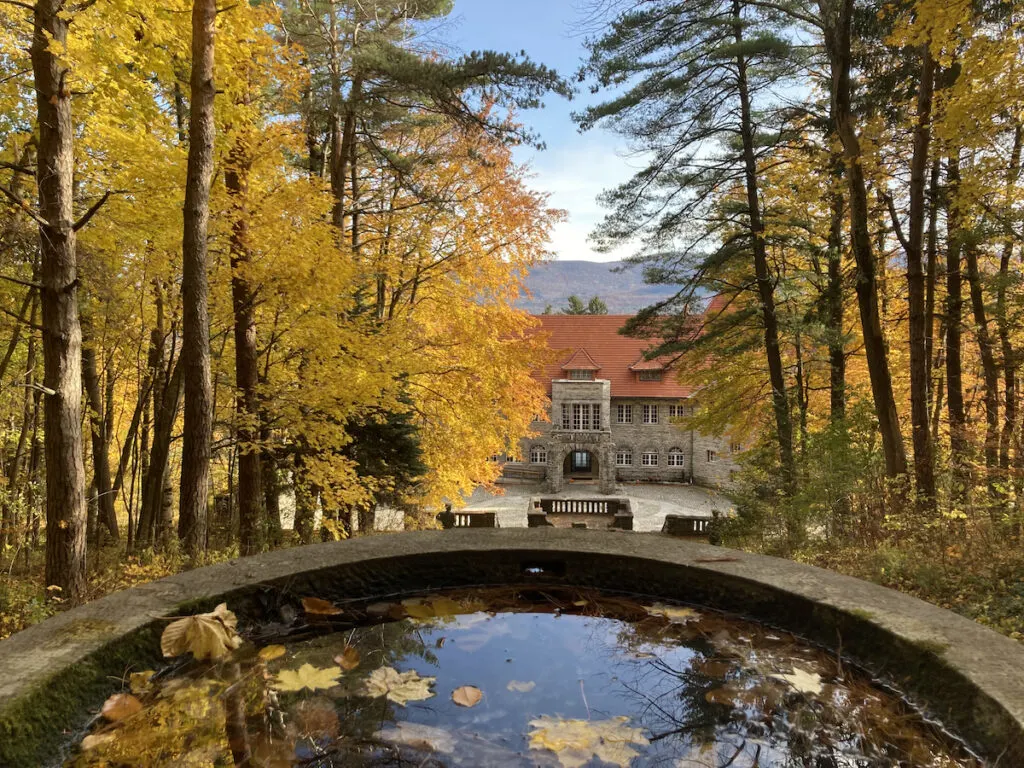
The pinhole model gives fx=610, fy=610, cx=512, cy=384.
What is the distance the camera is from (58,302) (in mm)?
4828

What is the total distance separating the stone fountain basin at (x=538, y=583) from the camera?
1.49 m

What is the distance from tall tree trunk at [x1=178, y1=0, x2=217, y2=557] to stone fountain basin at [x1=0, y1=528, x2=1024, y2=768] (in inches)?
143

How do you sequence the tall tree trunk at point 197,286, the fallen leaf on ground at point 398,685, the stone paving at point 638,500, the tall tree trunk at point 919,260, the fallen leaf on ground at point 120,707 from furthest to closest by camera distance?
the stone paving at point 638,500
the tall tree trunk at point 919,260
the tall tree trunk at point 197,286
the fallen leaf on ground at point 398,685
the fallen leaf on ground at point 120,707

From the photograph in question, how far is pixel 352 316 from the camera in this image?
32.4 feet

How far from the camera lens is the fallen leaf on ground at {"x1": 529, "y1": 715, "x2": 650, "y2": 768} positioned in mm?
1438

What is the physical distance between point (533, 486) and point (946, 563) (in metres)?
26.2

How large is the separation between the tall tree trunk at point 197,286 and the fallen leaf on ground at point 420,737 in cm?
495

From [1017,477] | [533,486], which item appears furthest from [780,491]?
[533,486]

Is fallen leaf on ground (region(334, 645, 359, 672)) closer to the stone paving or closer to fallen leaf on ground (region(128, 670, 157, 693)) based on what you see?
fallen leaf on ground (region(128, 670, 157, 693))

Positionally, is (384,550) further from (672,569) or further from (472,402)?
(472,402)

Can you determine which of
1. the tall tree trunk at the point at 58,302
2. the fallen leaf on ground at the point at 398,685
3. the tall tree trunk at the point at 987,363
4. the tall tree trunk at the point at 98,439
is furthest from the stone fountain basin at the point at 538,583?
Result: the tall tree trunk at the point at 98,439

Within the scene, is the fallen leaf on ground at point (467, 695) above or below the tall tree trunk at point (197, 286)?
below

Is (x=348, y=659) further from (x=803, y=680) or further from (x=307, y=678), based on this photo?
(x=803, y=680)

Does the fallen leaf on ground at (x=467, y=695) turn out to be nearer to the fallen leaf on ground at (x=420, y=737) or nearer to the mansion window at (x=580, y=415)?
the fallen leaf on ground at (x=420, y=737)
